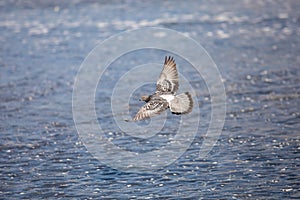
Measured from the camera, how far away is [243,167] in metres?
12.1

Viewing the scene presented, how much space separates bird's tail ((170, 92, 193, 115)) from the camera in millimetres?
10344

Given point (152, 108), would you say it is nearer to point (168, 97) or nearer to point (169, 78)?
point (168, 97)

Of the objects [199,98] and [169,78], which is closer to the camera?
[169,78]

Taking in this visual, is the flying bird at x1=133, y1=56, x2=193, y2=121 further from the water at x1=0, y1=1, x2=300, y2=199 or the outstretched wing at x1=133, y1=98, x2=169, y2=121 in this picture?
the water at x1=0, y1=1, x2=300, y2=199

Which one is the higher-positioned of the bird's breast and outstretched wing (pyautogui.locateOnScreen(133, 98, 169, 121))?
the bird's breast

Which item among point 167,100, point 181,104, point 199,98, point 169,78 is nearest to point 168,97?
point 167,100

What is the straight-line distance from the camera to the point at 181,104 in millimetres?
10477

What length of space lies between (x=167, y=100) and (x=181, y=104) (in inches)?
10.0

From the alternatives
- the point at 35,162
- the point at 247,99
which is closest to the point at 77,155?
the point at 35,162

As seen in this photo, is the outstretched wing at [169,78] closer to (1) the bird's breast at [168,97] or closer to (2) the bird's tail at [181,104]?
(1) the bird's breast at [168,97]

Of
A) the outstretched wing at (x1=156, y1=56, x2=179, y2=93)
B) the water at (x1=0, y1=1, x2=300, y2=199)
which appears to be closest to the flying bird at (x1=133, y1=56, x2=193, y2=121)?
the outstretched wing at (x1=156, y1=56, x2=179, y2=93)

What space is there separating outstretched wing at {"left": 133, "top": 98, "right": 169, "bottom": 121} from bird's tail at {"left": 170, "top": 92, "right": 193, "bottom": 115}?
0.13 meters

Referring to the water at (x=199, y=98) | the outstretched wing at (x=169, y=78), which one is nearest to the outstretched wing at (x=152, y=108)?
the outstretched wing at (x=169, y=78)

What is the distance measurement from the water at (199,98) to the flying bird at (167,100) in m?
1.53
